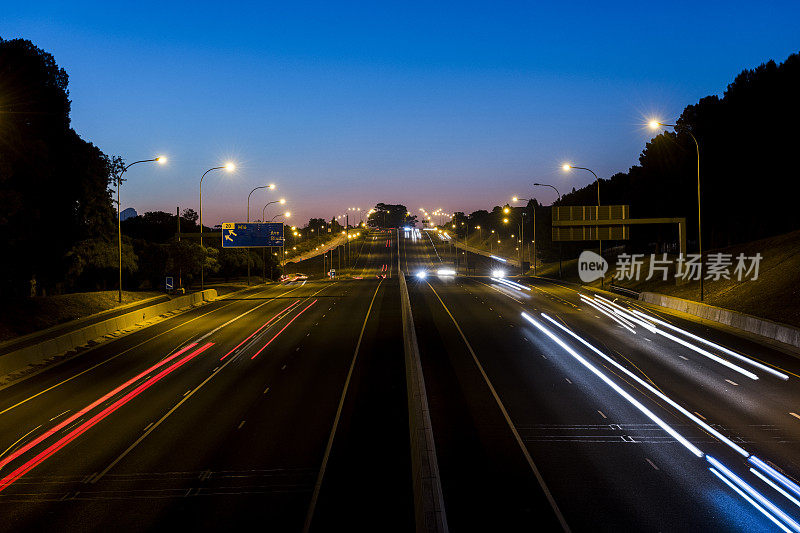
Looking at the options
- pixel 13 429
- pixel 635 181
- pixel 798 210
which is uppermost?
pixel 635 181

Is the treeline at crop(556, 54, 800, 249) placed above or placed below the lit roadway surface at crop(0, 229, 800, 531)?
above

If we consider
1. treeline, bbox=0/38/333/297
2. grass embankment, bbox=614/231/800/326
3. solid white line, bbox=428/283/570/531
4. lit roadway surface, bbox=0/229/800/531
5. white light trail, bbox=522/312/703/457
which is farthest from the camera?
treeline, bbox=0/38/333/297

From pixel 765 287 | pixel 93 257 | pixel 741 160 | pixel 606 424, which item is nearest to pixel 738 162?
pixel 741 160

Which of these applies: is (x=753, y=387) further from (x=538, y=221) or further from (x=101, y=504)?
(x=538, y=221)

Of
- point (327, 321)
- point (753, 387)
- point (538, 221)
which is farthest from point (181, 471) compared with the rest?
point (538, 221)

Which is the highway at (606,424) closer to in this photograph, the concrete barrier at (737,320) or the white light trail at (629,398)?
the white light trail at (629,398)

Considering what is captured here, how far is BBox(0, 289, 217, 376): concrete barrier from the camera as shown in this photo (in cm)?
2502

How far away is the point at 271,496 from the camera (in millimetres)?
11867

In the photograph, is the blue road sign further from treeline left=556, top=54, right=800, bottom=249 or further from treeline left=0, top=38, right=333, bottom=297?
treeline left=556, top=54, right=800, bottom=249

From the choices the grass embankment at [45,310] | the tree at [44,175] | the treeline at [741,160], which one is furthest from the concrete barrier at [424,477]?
the treeline at [741,160]

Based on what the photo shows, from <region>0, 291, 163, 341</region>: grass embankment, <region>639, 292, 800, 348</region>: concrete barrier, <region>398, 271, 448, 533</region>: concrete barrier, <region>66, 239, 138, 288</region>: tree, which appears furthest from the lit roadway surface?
<region>66, 239, 138, 288</region>: tree

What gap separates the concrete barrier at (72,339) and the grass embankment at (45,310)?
3.71 meters

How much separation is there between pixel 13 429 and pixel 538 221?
380 ft

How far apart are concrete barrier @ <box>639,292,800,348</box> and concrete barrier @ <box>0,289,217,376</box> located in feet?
103
